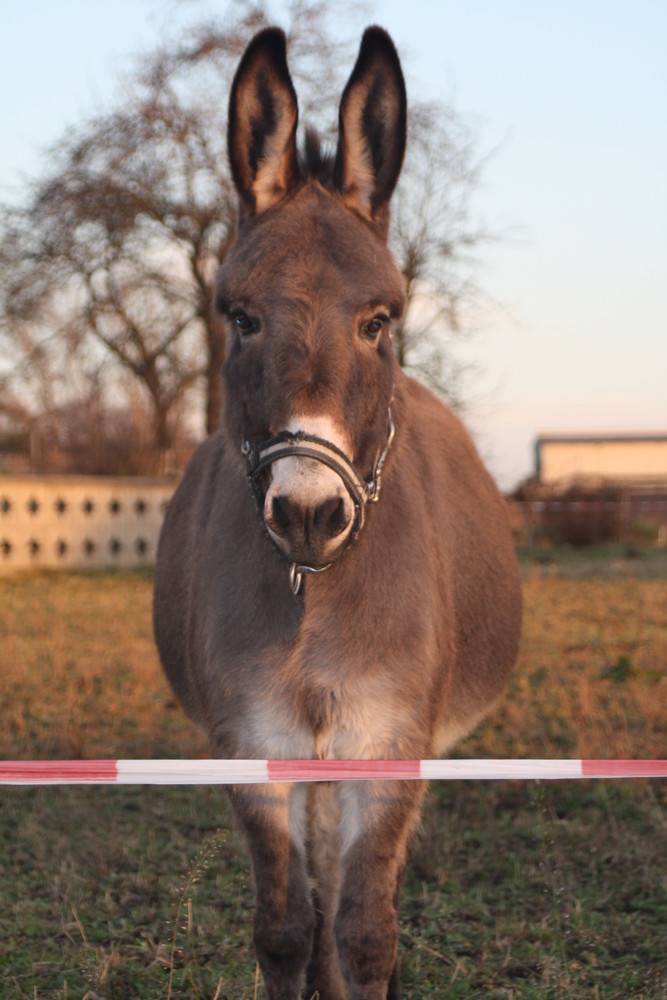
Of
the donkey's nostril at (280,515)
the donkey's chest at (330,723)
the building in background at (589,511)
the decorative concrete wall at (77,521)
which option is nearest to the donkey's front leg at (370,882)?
the donkey's chest at (330,723)

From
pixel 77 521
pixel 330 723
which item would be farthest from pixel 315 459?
pixel 77 521

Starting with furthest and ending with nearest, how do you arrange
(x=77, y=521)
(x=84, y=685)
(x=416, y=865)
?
(x=77, y=521)
(x=84, y=685)
(x=416, y=865)

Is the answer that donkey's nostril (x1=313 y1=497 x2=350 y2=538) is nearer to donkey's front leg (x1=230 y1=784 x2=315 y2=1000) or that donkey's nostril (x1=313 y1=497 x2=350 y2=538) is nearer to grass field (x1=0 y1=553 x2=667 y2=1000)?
donkey's front leg (x1=230 y1=784 x2=315 y2=1000)

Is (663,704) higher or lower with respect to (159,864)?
lower

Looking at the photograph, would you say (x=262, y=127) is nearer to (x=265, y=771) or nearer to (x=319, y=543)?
(x=319, y=543)

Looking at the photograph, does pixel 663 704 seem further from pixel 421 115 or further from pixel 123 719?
pixel 421 115

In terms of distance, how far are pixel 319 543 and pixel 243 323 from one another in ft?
2.17

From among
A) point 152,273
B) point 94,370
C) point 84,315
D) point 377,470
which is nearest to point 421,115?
point 152,273

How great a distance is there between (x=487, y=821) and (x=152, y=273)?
13765 millimetres

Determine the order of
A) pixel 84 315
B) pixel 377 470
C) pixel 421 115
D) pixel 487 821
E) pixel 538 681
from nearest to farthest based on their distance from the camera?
pixel 377 470 < pixel 487 821 < pixel 538 681 < pixel 421 115 < pixel 84 315

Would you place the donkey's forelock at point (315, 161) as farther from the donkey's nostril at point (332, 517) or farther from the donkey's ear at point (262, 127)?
the donkey's nostril at point (332, 517)

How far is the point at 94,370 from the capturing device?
66.1 feet

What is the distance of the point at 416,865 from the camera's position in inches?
175

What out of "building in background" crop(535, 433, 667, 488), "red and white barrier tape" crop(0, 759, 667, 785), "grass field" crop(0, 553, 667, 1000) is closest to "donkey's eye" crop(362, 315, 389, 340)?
"red and white barrier tape" crop(0, 759, 667, 785)
